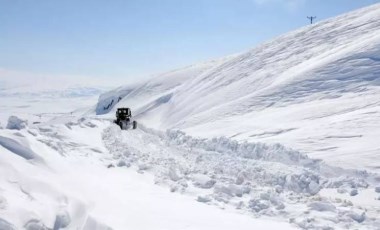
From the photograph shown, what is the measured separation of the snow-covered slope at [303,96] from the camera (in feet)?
51.4

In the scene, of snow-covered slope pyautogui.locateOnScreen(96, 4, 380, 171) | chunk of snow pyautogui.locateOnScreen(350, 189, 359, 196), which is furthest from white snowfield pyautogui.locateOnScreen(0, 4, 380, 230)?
snow-covered slope pyautogui.locateOnScreen(96, 4, 380, 171)

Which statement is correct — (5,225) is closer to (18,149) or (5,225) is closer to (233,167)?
(18,149)

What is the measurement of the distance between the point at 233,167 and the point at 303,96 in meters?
15.3

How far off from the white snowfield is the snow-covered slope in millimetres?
124

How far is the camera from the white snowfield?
7.32 m

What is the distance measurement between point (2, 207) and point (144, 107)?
1858 inches

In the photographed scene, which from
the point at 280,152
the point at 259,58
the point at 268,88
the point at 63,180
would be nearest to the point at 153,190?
the point at 63,180

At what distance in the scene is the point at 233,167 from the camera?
12.4 metres

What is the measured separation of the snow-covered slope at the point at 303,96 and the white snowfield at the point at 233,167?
12 centimetres

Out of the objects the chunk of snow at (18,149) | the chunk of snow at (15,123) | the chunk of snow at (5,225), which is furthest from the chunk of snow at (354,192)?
the chunk of snow at (15,123)

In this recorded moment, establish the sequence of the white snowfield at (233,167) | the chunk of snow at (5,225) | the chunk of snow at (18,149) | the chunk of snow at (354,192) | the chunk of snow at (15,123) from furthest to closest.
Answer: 1. the chunk of snow at (15,123)
2. the chunk of snow at (18,149)
3. the chunk of snow at (354,192)
4. the white snowfield at (233,167)
5. the chunk of snow at (5,225)

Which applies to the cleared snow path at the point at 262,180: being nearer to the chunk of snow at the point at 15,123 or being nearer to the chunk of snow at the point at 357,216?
the chunk of snow at the point at 357,216

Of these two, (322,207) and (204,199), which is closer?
(322,207)

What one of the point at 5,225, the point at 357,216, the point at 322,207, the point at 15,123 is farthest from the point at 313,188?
the point at 15,123
